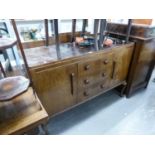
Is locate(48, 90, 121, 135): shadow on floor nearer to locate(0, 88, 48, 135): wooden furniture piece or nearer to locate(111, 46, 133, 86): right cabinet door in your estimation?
locate(111, 46, 133, 86): right cabinet door

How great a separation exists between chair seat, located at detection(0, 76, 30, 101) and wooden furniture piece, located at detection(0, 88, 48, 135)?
14 centimetres

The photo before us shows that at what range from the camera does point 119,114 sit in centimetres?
172

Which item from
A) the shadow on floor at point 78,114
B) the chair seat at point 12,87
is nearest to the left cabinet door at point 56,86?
the chair seat at point 12,87

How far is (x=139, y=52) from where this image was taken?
1.60 meters

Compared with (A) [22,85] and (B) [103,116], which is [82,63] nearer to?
(A) [22,85]

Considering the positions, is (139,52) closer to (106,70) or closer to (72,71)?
(106,70)

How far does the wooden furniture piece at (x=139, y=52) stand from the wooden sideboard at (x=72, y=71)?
100 mm

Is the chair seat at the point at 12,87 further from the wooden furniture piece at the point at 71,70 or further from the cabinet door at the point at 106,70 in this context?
the cabinet door at the point at 106,70

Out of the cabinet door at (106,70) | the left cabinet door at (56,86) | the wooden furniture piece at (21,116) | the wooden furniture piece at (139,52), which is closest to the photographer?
the wooden furniture piece at (21,116)

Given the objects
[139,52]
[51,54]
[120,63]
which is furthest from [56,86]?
[139,52]

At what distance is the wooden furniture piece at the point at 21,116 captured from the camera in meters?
0.72

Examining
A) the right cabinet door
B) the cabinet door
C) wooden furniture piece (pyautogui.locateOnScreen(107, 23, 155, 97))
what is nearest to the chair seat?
the cabinet door
